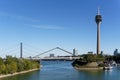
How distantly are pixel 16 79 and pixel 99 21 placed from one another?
58.8m

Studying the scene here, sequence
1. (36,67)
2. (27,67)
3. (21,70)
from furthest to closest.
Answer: (36,67)
(27,67)
(21,70)

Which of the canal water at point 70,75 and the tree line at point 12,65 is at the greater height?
the tree line at point 12,65

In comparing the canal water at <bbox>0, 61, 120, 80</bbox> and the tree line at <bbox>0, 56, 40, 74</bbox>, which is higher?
the tree line at <bbox>0, 56, 40, 74</bbox>

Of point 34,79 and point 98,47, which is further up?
point 98,47

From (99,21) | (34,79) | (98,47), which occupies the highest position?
(99,21)

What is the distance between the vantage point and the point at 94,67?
75750 mm

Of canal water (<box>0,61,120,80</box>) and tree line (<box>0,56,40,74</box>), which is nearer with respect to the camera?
canal water (<box>0,61,120,80</box>)

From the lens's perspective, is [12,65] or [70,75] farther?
[12,65]

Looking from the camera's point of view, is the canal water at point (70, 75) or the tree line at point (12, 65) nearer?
the canal water at point (70, 75)

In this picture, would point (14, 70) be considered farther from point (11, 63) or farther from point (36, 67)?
point (36, 67)

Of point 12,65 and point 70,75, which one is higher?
point 12,65

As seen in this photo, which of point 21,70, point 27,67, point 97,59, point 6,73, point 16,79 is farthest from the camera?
point 97,59

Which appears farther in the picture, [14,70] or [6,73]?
[14,70]

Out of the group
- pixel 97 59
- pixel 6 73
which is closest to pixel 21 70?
pixel 6 73
